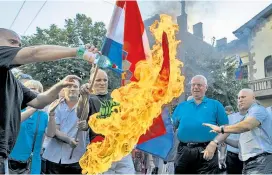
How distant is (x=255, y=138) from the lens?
5090 mm

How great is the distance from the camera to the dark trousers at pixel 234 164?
6.44m

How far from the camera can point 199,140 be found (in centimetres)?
522

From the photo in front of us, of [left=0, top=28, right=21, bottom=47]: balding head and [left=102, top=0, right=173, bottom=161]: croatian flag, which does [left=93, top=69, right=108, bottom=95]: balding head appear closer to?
[left=102, top=0, right=173, bottom=161]: croatian flag

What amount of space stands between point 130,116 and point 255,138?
2081 mm

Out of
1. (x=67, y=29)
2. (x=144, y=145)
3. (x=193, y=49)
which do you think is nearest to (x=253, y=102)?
(x=144, y=145)

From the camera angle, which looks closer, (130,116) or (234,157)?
(130,116)

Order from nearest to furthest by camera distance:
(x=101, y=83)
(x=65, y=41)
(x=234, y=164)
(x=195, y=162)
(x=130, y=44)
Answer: (x=130, y=44)
(x=101, y=83)
(x=195, y=162)
(x=234, y=164)
(x=65, y=41)

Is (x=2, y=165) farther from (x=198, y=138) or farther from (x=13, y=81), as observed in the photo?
(x=198, y=138)

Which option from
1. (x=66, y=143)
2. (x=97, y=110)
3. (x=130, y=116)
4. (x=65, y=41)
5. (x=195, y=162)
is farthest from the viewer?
(x=65, y=41)

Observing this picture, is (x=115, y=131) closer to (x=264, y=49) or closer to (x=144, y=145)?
(x=144, y=145)

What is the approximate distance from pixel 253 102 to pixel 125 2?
7.81ft

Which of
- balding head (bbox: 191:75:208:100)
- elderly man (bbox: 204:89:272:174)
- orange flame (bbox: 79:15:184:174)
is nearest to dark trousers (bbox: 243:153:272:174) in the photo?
elderly man (bbox: 204:89:272:174)

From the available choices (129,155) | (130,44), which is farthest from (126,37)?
(129,155)

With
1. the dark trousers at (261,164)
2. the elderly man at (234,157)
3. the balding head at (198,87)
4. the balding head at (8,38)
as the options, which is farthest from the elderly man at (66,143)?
the elderly man at (234,157)
